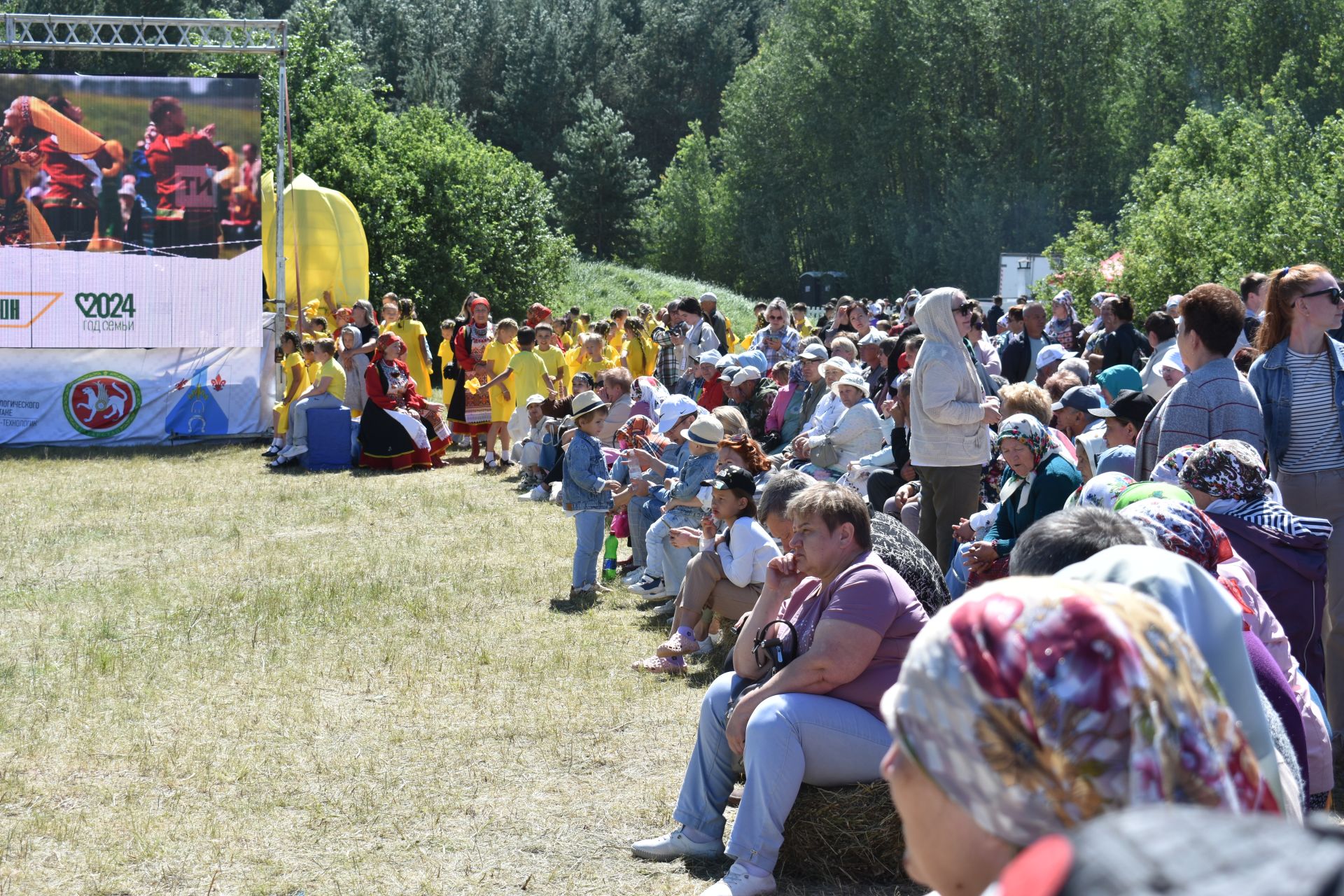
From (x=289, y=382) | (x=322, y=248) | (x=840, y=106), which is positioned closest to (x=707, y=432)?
(x=289, y=382)

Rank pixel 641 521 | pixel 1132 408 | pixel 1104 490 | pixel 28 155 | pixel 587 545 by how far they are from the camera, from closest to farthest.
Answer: pixel 1104 490
pixel 1132 408
pixel 587 545
pixel 641 521
pixel 28 155

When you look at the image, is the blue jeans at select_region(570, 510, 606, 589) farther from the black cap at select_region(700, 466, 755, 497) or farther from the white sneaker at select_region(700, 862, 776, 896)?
the white sneaker at select_region(700, 862, 776, 896)

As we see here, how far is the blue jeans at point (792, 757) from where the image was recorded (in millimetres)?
4043

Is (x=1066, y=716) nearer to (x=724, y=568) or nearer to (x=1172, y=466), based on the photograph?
(x=1172, y=466)

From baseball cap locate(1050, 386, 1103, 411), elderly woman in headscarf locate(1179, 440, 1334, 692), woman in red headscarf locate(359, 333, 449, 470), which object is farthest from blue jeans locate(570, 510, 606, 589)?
woman in red headscarf locate(359, 333, 449, 470)

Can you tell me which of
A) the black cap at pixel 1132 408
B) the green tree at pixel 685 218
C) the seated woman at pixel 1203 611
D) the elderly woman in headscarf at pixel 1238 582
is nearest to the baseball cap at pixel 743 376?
the black cap at pixel 1132 408

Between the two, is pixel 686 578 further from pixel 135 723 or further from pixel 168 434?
pixel 168 434

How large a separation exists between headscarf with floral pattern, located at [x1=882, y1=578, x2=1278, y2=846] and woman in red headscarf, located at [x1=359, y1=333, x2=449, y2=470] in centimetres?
1319

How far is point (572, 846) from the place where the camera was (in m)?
4.62

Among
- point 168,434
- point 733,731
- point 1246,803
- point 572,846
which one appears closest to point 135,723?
point 572,846

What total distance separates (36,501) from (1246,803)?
501 inches

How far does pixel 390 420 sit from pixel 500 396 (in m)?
1.22

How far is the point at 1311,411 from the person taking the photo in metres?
4.90

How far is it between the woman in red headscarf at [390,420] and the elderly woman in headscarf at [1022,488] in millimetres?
9613
